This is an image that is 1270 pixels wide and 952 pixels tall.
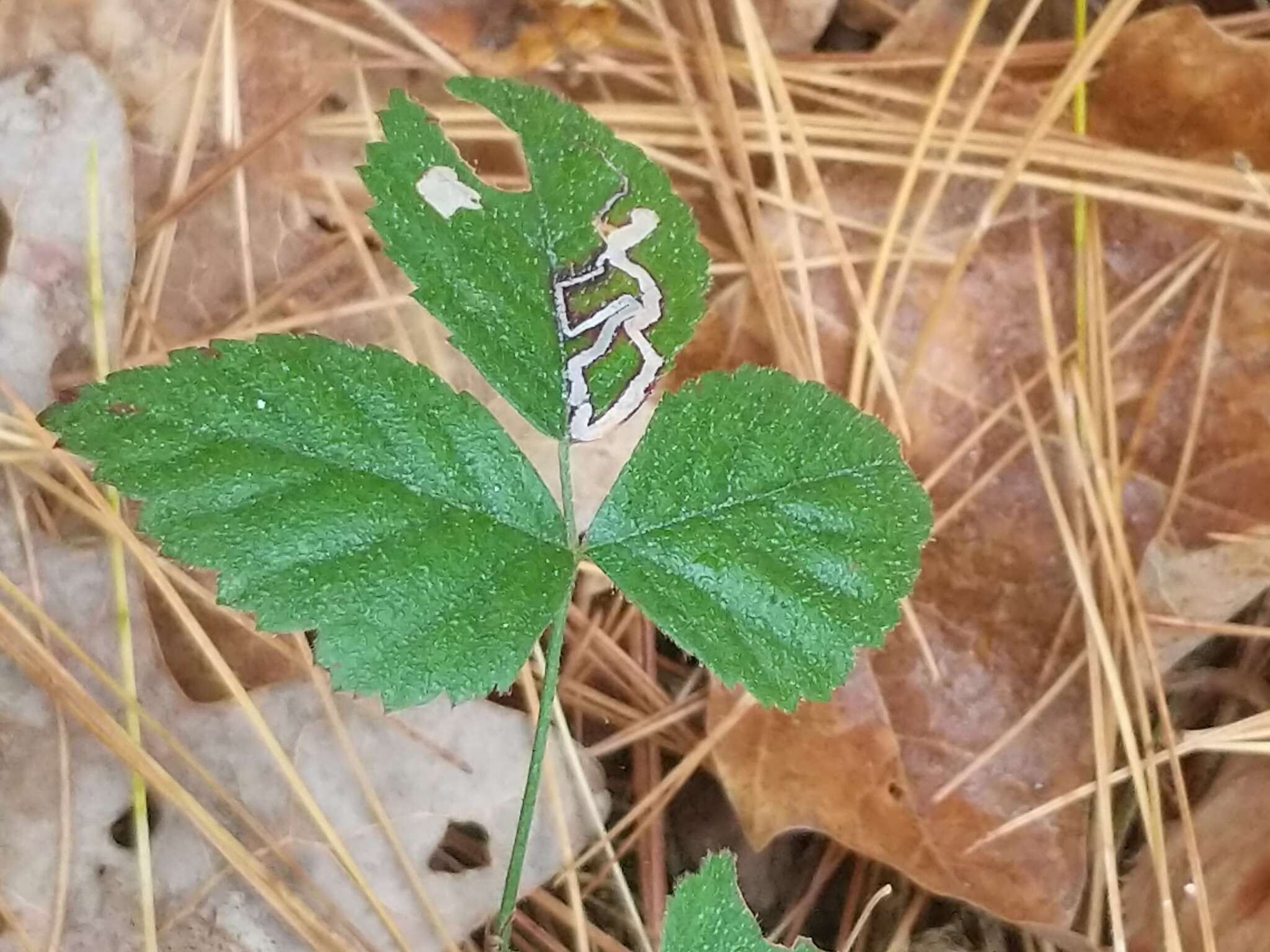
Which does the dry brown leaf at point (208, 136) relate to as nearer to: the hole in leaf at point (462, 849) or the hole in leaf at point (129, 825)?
the hole in leaf at point (129, 825)

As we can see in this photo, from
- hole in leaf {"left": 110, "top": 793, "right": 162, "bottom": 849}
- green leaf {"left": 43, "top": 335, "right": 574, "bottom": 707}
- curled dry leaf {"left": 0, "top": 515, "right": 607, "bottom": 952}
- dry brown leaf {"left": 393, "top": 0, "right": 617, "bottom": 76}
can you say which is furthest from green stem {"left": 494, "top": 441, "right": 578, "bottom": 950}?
dry brown leaf {"left": 393, "top": 0, "right": 617, "bottom": 76}

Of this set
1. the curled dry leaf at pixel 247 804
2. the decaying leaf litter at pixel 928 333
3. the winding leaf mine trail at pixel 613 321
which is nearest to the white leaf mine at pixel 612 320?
the winding leaf mine trail at pixel 613 321

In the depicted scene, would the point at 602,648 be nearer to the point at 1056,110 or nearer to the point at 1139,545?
the point at 1139,545

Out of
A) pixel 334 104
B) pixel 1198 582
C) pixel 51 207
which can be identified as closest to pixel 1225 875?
pixel 1198 582

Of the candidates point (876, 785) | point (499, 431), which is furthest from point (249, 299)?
point (876, 785)

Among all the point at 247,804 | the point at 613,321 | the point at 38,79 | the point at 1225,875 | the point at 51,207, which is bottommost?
the point at 1225,875

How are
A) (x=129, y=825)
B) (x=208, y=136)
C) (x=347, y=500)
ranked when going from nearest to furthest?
(x=347, y=500) → (x=129, y=825) → (x=208, y=136)

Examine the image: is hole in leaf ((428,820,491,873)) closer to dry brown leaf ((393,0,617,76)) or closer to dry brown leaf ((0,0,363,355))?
dry brown leaf ((0,0,363,355))

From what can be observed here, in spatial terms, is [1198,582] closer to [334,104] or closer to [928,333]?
[928,333]
